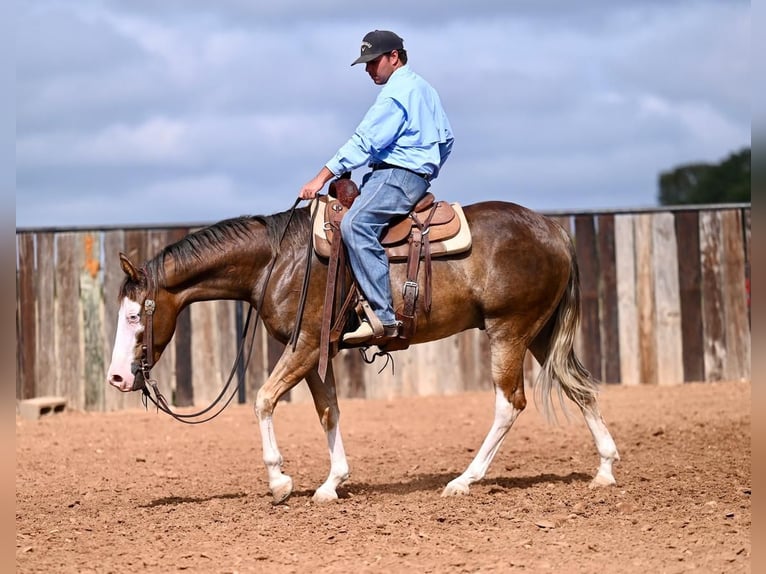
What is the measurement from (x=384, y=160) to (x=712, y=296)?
796 centimetres

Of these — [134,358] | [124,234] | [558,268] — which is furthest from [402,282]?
[124,234]

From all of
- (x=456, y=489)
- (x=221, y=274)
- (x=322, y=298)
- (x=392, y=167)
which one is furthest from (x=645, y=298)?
(x=221, y=274)

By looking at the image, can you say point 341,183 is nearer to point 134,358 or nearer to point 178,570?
point 134,358

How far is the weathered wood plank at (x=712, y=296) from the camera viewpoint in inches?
521

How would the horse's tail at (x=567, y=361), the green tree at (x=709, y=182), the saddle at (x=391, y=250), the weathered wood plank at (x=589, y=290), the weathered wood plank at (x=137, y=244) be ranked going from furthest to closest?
the green tree at (x=709, y=182)
the weathered wood plank at (x=589, y=290)
the weathered wood plank at (x=137, y=244)
the horse's tail at (x=567, y=361)
the saddle at (x=391, y=250)

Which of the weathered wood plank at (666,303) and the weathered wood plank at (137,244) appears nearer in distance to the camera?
the weathered wood plank at (137,244)

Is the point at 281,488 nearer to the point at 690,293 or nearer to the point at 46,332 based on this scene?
the point at 46,332

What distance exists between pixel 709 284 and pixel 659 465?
5936 millimetres

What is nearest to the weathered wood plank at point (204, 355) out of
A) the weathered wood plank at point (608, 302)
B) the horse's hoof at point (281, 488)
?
the weathered wood plank at point (608, 302)

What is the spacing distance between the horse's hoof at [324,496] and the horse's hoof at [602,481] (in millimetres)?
1872

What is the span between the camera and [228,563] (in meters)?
5.12

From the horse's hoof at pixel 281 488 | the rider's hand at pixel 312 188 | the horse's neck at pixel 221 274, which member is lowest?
the horse's hoof at pixel 281 488

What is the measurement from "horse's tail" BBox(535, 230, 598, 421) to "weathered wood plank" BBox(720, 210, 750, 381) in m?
6.77

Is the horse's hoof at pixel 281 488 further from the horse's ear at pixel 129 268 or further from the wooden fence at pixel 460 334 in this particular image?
the wooden fence at pixel 460 334
